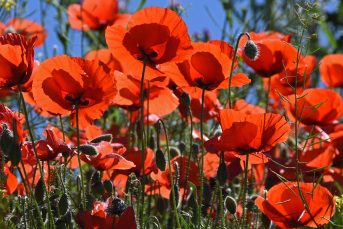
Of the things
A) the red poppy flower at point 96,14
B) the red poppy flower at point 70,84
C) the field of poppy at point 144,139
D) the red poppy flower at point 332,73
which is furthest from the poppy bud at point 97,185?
the red poppy flower at point 96,14

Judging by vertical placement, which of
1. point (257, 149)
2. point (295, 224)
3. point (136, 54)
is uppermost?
point (136, 54)

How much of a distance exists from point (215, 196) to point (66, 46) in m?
1.19

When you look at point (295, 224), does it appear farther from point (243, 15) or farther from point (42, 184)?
point (243, 15)

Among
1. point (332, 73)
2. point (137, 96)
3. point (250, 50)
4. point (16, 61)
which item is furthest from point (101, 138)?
point (332, 73)

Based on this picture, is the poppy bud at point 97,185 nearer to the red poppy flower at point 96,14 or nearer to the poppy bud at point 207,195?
the poppy bud at point 207,195

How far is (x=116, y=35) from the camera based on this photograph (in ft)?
7.32

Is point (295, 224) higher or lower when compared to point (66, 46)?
lower

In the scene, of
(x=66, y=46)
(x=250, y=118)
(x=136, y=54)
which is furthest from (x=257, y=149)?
(x=66, y=46)

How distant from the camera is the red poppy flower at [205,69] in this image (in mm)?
2270

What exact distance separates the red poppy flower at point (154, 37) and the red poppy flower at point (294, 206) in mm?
370

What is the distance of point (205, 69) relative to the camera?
2281 millimetres

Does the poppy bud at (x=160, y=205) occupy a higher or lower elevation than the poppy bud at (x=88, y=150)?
lower

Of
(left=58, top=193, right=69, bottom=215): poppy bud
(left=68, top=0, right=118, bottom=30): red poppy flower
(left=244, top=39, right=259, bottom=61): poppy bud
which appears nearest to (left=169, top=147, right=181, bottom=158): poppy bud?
(left=244, top=39, right=259, bottom=61): poppy bud

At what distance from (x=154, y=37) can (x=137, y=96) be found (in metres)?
0.60
